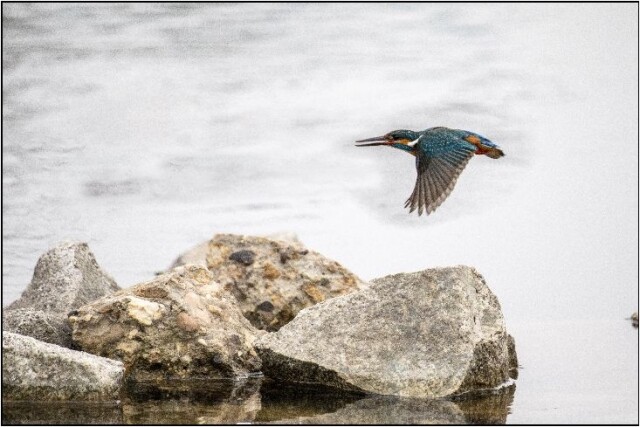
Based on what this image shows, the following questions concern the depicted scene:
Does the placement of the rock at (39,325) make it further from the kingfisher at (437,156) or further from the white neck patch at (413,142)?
the white neck patch at (413,142)

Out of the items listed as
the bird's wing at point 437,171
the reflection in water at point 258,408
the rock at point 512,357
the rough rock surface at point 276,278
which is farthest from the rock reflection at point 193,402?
the bird's wing at point 437,171

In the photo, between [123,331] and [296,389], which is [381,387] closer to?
[296,389]

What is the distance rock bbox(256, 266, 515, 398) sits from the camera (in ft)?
21.0

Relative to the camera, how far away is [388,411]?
598cm

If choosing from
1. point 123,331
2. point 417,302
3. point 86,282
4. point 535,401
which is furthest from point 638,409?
point 86,282

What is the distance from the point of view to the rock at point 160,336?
6.88 metres

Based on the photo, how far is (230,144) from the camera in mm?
15453

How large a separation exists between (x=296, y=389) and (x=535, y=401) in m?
1.39

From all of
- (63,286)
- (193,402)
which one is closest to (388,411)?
(193,402)

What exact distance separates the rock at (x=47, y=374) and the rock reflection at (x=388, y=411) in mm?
925

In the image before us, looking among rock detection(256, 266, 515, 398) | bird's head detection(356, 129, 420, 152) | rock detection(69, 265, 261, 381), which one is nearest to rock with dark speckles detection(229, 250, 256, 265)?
bird's head detection(356, 129, 420, 152)

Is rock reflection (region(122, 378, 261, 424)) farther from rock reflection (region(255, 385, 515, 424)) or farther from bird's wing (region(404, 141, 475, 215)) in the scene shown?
bird's wing (region(404, 141, 475, 215))

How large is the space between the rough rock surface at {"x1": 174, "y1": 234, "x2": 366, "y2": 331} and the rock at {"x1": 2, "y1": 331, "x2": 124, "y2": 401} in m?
2.38

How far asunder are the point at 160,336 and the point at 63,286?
1180 mm
